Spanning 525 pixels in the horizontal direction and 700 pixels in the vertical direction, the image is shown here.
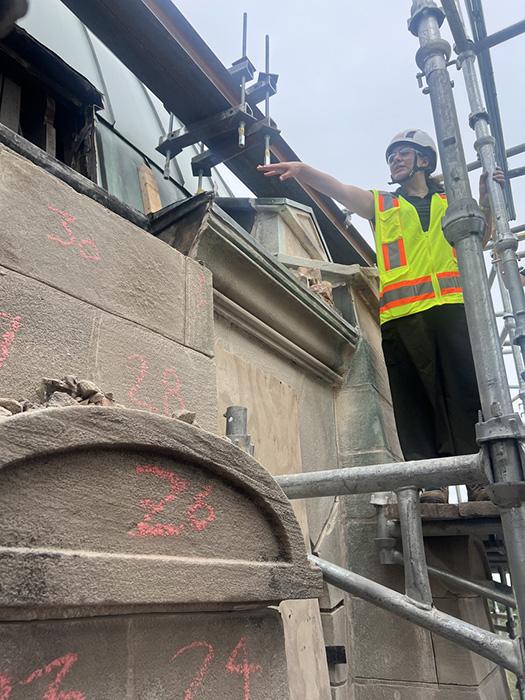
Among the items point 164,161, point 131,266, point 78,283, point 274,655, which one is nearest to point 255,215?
point 164,161

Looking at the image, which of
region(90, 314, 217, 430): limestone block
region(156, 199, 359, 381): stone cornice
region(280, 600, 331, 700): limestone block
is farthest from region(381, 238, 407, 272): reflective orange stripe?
region(280, 600, 331, 700): limestone block

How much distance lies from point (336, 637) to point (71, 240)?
7.81 feet

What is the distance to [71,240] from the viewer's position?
1523 millimetres

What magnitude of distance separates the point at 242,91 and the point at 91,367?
2472mm

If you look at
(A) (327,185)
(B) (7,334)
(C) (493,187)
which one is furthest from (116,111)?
(B) (7,334)

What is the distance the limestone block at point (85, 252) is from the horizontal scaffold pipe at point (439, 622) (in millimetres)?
902

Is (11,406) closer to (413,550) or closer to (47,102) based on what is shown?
(413,550)

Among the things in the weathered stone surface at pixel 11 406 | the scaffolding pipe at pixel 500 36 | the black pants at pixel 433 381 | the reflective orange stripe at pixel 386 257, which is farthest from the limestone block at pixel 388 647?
the scaffolding pipe at pixel 500 36

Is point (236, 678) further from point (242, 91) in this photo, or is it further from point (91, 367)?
point (242, 91)

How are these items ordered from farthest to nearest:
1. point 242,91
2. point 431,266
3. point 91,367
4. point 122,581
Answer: point 242,91 → point 431,266 → point 91,367 → point 122,581

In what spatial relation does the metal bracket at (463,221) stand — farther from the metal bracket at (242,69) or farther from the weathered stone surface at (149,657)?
the metal bracket at (242,69)

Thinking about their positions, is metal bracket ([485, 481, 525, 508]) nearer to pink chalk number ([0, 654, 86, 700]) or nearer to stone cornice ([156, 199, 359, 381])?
pink chalk number ([0, 654, 86, 700])

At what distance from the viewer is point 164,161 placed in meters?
3.58

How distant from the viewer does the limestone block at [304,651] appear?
2.26 metres
